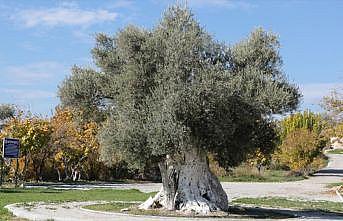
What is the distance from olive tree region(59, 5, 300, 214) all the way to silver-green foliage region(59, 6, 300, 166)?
36 millimetres

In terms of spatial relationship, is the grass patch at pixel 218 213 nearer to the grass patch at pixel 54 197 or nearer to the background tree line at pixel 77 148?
the grass patch at pixel 54 197

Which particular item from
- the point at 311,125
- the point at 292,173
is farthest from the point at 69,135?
the point at 311,125

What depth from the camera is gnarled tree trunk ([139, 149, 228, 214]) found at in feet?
71.7

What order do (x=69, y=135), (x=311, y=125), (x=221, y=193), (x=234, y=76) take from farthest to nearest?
1. (x=311, y=125)
2. (x=69, y=135)
3. (x=221, y=193)
4. (x=234, y=76)

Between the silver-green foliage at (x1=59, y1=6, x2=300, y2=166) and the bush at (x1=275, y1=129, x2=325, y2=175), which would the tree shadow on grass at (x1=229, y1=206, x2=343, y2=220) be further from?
the bush at (x1=275, y1=129, x2=325, y2=175)

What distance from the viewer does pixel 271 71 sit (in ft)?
73.9

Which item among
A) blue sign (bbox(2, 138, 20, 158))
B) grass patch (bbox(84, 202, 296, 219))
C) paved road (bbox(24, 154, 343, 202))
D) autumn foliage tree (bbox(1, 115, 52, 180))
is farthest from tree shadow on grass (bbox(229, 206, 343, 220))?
autumn foliage tree (bbox(1, 115, 52, 180))

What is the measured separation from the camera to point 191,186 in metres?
22.1

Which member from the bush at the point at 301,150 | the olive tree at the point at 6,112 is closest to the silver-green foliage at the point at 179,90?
the olive tree at the point at 6,112

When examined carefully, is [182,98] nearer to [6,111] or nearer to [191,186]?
[191,186]

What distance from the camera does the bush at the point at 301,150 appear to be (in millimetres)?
68188

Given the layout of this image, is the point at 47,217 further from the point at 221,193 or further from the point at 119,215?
the point at 221,193

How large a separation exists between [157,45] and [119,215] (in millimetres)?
6191

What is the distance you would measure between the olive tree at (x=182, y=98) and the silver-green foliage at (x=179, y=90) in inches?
1.4
